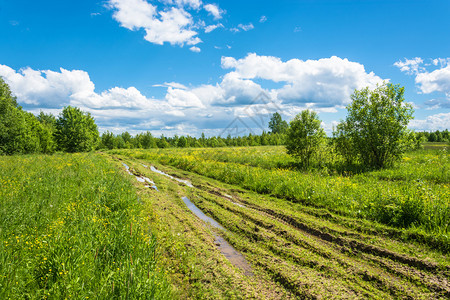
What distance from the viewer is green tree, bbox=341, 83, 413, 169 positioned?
1480 cm

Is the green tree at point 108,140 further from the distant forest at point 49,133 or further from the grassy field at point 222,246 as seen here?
the grassy field at point 222,246

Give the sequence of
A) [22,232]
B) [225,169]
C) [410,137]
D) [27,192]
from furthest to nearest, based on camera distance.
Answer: [225,169], [410,137], [27,192], [22,232]

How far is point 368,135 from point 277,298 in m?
15.9

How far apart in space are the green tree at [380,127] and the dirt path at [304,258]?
33.7ft

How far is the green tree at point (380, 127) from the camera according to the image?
14805 mm

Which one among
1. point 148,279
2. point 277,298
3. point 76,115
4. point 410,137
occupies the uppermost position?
point 76,115

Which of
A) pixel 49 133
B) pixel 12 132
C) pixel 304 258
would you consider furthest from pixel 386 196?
pixel 49 133

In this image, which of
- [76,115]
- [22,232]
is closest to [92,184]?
[22,232]

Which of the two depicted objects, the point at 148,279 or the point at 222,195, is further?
the point at 222,195

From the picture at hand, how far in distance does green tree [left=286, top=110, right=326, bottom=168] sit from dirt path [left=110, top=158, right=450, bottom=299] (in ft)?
34.1

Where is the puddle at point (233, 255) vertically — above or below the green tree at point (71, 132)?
below

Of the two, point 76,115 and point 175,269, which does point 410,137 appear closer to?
point 175,269

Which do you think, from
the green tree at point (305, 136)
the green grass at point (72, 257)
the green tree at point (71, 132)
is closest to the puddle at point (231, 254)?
the green grass at point (72, 257)

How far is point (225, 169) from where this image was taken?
17375 millimetres
